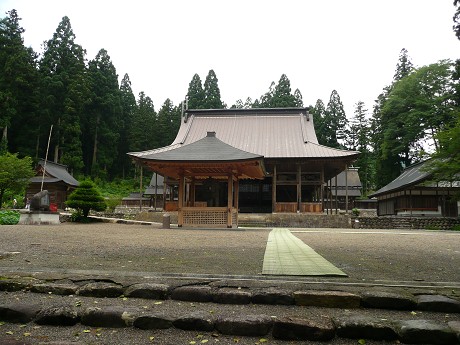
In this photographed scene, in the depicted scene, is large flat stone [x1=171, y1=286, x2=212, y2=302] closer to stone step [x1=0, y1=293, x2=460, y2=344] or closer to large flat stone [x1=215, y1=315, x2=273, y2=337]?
stone step [x1=0, y1=293, x2=460, y2=344]

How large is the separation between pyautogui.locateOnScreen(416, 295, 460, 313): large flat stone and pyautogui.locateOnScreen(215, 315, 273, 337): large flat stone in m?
1.50

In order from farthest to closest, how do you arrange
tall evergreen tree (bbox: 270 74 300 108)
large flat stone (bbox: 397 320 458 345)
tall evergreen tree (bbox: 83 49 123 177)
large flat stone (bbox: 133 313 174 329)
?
tall evergreen tree (bbox: 270 74 300 108) → tall evergreen tree (bbox: 83 49 123 177) → large flat stone (bbox: 133 313 174 329) → large flat stone (bbox: 397 320 458 345)

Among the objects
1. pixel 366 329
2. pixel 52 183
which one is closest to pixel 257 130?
pixel 52 183

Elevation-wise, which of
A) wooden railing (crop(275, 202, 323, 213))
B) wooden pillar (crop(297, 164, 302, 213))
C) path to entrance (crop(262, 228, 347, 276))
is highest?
wooden pillar (crop(297, 164, 302, 213))

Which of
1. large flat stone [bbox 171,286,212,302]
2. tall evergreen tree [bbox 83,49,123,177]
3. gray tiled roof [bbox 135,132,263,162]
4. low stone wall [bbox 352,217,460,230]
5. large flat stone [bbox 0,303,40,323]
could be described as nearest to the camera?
large flat stone [bbox 0,303,40,323]

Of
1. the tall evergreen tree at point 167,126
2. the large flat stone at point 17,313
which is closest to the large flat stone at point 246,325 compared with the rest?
the large flat stone at point 17,313

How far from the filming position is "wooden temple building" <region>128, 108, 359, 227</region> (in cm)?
1536

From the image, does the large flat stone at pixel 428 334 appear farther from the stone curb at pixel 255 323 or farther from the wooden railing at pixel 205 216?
the wooden railing at pixel 205 216

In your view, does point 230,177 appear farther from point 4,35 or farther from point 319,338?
point 4,35

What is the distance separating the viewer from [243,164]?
1488 centimetres

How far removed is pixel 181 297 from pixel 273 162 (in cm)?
1993

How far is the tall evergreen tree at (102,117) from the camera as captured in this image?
44219mm

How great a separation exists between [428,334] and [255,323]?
51.4 inches

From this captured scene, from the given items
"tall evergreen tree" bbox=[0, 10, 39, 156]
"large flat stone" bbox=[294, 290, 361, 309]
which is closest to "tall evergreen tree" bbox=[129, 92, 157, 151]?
"tall evergreen tree" bbox=[0, 10, 39, 156]
